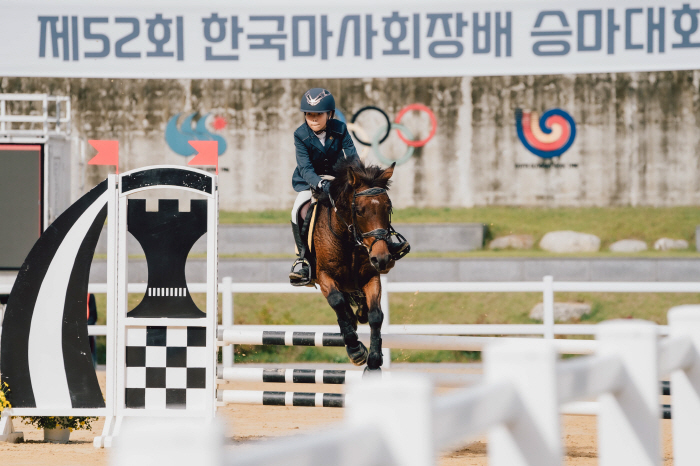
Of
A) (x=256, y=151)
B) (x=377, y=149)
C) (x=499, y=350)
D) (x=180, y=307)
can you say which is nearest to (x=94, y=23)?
(x=256, y=151)

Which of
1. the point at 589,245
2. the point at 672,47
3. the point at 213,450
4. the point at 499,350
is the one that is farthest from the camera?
the point at 672,47

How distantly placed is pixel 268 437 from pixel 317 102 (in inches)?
108

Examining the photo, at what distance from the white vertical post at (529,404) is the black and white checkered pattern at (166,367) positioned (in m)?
4.72

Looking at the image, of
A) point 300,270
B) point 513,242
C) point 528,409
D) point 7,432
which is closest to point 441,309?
point 513,242

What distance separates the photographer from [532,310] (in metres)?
13.4

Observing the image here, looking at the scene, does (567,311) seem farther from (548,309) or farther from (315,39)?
(315,39)

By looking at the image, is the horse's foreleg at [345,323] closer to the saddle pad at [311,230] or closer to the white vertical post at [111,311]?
the saddle pad at [311,230]

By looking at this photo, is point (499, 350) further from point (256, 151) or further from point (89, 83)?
point (89, 83)

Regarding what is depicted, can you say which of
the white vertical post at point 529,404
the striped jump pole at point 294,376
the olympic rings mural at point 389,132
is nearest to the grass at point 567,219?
the olympic rings mural at point 389,132

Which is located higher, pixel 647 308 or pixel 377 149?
pixel 377 149

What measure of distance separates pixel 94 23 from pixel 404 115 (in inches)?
271

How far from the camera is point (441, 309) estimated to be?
13.6m

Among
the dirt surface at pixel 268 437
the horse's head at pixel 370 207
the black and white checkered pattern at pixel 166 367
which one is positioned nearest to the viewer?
the horse's head at pixel 370 207

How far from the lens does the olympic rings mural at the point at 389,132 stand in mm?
17875
